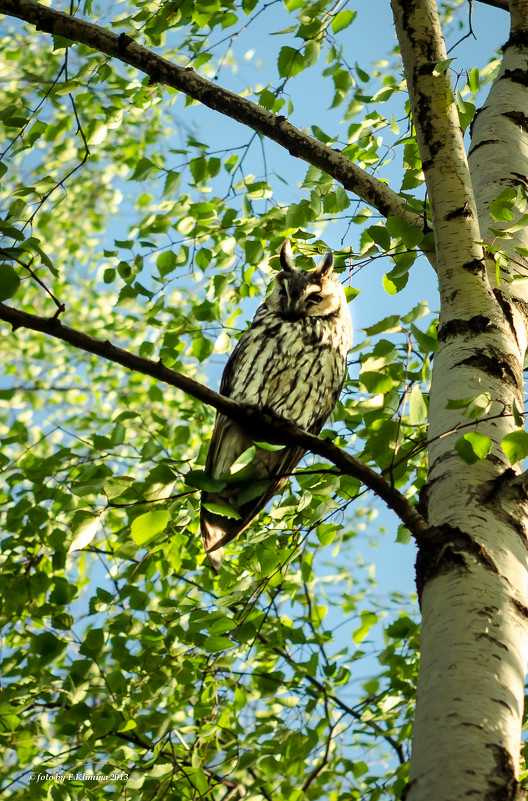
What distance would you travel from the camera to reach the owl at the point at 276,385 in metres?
2.14

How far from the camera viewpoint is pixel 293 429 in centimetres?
143

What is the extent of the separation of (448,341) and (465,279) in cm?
13

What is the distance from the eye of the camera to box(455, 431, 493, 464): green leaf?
1002mm

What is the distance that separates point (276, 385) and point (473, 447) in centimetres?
126

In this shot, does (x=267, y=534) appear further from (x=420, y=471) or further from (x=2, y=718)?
(x=2, y=718)

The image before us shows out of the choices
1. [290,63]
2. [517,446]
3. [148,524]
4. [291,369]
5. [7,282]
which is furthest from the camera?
[291,369]

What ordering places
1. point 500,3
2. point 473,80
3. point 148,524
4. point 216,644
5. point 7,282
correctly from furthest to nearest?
point 500,3
point 473,80
point 216,644
point 148,524
point 7,282

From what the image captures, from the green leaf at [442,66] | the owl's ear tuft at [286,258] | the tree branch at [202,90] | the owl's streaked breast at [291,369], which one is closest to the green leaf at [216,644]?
the owl's streaked breast at [291,369]

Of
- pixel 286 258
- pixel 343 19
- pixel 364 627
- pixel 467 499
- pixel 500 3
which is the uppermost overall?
pixel 500 3

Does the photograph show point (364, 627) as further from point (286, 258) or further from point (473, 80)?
point (473, 80)

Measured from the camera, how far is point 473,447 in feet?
3.30

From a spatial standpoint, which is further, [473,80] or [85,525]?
[473,80]

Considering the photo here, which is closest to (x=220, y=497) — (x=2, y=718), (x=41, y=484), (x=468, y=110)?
(x=41, y=484)

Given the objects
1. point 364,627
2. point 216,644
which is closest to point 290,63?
point 216,644
